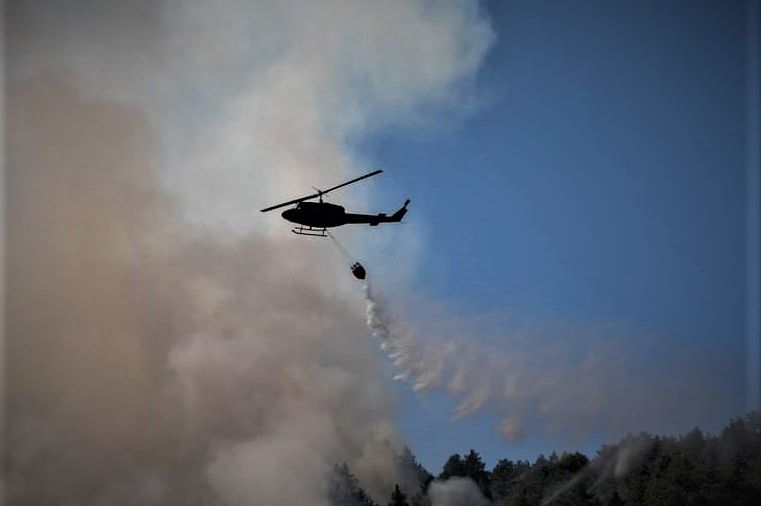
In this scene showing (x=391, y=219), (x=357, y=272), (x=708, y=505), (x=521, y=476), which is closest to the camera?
(x=357, y=272)

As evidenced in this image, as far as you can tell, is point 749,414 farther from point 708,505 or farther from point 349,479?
point 349,479

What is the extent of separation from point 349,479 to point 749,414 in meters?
43.4

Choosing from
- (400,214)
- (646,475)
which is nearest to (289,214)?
(400,214)

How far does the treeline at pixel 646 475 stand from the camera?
9038cm

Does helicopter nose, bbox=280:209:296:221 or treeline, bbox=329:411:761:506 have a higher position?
helicopter nose, bbox=280:209:296:221

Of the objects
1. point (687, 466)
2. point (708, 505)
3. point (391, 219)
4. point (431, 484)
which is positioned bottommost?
point (708, 505)

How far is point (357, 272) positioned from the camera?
68.6m

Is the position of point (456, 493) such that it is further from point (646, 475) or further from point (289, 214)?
point (289, 214)

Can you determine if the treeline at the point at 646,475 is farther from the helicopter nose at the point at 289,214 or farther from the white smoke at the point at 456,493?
the helicopter nose at the point at 289,214

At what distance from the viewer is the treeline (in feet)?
297

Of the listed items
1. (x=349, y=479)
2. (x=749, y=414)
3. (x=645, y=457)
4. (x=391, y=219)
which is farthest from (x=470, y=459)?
(x=391, y=219)

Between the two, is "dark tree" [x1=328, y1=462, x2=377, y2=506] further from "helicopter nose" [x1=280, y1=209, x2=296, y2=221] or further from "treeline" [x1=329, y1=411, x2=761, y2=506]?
"helicopter nose" [x1=280, y1=209, x2=296, y2=221]

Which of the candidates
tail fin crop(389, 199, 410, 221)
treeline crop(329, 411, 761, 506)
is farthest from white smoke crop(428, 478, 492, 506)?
tail fin crop(389, 199, 410, 221)

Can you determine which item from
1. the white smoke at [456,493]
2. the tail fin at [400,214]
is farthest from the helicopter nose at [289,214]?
the white smoke at [456,493]
